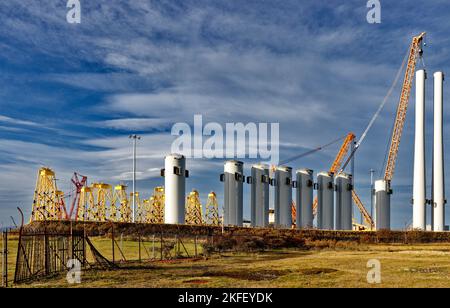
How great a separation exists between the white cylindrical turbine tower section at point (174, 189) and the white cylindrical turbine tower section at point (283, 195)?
944 inches

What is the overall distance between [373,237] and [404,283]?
54839 millimetres

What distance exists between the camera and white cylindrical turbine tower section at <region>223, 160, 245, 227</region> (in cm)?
8338

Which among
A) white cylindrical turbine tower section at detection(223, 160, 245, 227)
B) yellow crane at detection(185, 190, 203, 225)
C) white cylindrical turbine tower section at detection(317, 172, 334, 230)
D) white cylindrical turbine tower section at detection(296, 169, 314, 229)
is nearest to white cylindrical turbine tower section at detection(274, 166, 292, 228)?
white cylindrical turbine tower section at detection(296, 169, 314, 229)

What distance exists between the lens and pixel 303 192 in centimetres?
9756

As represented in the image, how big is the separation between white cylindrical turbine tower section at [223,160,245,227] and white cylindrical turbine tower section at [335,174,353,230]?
27.2m

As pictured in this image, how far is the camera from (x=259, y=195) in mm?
90312

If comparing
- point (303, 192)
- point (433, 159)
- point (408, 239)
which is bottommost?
point (408, 239)

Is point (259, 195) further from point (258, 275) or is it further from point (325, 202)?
point (258, 275)

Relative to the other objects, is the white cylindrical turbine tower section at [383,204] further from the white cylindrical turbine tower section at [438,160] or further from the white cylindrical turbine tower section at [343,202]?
the white cylindrical turbine tower section at [438,160]

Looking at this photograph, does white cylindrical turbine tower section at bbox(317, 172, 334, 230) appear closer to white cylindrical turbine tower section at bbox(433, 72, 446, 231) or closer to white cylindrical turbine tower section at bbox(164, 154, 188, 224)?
white cylindrical turbine tower section at bbox(433, 72, 446, 231)

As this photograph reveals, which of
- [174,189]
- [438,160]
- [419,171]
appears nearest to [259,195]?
[174,189]
